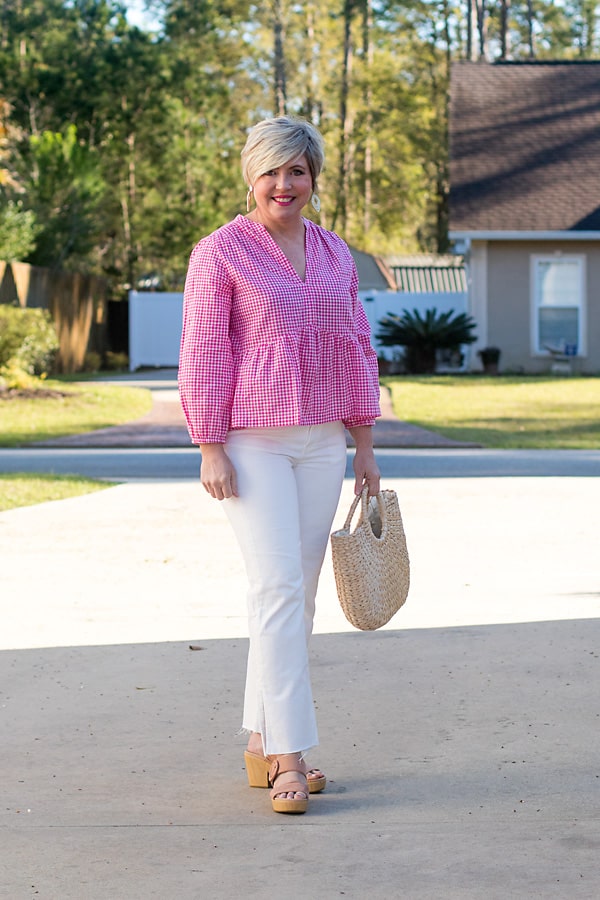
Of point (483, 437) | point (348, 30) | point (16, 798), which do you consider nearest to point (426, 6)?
point (348, 30)

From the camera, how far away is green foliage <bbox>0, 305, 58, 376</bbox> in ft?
75.4

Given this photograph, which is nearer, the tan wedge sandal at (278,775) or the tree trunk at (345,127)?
the tan wedge sandal at (278,775)

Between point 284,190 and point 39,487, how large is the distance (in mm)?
7873

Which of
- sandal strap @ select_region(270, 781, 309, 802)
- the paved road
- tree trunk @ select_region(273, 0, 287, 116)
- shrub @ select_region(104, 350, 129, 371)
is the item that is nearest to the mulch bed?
the paved road

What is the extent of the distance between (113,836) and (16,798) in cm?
48

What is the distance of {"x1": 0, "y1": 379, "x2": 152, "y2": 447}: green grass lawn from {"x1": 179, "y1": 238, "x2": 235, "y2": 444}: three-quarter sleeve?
40.7 ft

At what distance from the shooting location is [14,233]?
29188mm

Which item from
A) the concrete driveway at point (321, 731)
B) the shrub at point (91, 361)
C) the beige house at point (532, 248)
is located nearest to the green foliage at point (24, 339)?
the shrub at point (91, 361)

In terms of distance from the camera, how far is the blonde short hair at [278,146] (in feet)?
14.3

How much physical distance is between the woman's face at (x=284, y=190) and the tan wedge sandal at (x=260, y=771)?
163 centimetres

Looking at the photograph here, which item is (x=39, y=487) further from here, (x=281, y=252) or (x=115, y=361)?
(x=115, y=361)

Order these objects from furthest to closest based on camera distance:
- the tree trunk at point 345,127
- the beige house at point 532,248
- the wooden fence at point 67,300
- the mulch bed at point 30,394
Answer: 1. the tree trunk at point 345,127
2. the beige house at point 532,248
3. the wooden fence at point 67,300
4. the mulch bed at point 30,394

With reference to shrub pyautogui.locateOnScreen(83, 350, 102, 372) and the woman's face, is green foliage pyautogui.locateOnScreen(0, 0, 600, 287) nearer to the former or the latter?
shrub pyautogui.locateOnScreen(83, 350, 102, 372)

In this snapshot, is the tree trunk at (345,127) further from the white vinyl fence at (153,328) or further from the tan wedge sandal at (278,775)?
the tan wedge sandal at (278,775)
